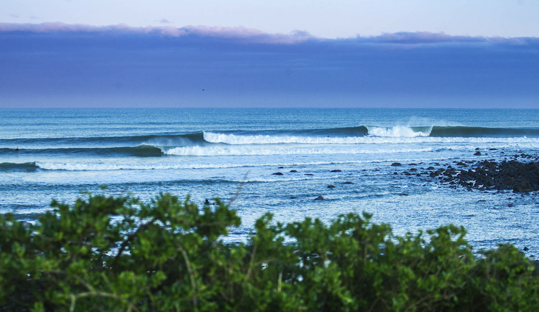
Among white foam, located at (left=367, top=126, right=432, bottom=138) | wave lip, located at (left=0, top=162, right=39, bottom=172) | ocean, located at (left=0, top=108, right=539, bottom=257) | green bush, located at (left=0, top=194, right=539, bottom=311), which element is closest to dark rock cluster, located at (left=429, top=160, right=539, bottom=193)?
ocean, located at (left=0, top=108, right=539, bottom=257)

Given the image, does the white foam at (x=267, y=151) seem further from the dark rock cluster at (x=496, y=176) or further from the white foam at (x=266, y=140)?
the dark rock cluster at (x=496, y=176)

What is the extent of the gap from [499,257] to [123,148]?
97.3ft

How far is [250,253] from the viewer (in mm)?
3539

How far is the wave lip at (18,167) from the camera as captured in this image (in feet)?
Answer: 73.7

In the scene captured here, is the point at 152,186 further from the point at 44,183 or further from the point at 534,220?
the point at 534,220

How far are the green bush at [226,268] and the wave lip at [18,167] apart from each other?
2090 cm

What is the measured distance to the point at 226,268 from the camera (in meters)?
3.17

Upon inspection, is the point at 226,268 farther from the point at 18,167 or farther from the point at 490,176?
the point at 18,167

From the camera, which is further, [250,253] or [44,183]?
[44,183]

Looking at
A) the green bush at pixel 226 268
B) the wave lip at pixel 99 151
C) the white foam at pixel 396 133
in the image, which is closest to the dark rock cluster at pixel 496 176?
the green bush at pixel 226 268

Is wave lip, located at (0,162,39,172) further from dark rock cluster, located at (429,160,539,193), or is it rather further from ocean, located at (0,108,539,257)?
dark rock cluster, located at (429,160,539,193)

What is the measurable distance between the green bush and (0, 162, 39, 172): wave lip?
68.6 feet

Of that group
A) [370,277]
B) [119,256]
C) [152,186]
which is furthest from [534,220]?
[152,186]

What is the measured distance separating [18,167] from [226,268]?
919 inches
